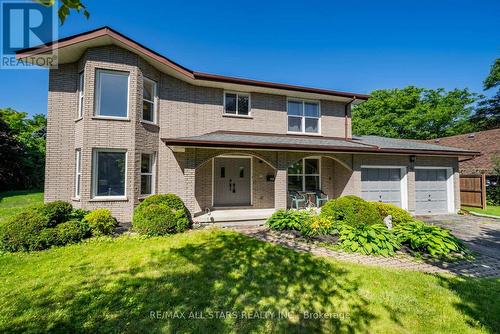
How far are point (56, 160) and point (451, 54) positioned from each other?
25.7m

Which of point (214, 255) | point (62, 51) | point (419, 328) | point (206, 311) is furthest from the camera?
point (62, 51)

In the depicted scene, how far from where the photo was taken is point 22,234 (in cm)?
614

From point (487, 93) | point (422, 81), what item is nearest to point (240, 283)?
point (422, 81)

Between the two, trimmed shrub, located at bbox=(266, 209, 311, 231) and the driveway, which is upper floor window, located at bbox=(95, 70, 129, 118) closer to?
trimmed shrub, located at bbox=(266, 209, 311, 231)

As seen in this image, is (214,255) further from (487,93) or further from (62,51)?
(487,93)

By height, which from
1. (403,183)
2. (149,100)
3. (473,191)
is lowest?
(473,191)

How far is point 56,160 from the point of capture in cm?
919

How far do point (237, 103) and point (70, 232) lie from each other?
28.6 ft

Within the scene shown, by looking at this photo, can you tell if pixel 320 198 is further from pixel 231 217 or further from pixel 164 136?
pixel 164 136

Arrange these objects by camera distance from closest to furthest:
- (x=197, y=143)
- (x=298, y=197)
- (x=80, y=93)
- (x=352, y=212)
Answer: (x=352, y=212)
(x=197, y=143)
(x=80, y=93)
(x=298, y=197)

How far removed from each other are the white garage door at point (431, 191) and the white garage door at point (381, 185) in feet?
4.39

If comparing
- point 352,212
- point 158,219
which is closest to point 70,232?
point 158,219

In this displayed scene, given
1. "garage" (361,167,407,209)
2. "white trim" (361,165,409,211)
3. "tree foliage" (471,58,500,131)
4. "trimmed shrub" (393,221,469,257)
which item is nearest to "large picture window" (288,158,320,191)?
"garage" (361,167,407,209)

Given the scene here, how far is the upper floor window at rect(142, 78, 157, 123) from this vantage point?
9.80 m
